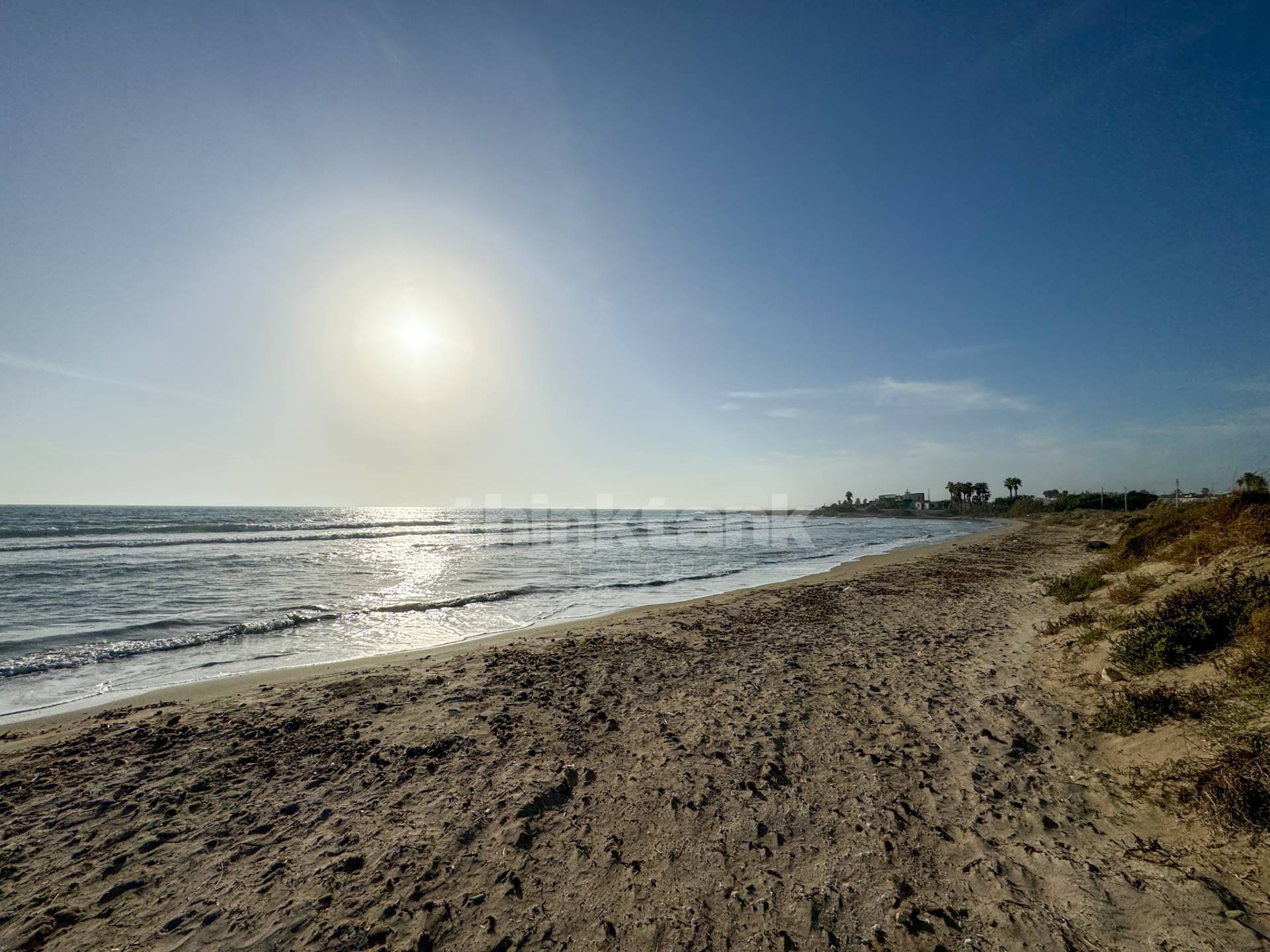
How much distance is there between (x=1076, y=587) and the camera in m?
13.2

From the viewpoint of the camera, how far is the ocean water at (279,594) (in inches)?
397

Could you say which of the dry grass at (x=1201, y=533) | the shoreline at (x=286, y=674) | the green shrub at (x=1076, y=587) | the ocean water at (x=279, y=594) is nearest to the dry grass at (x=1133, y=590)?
the dry grass at (x=1201, y=533)

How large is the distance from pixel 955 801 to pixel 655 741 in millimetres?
3133

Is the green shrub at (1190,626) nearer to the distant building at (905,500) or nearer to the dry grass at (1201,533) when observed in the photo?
the dry grass at (1201,533)

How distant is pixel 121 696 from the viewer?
8289mm

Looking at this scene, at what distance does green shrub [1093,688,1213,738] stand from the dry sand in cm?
33

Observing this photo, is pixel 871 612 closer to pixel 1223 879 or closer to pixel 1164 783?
pixel 1164 783

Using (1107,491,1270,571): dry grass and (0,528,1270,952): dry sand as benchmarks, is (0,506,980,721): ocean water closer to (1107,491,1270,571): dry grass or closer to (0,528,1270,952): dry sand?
(0,528,1270,952): dry sand

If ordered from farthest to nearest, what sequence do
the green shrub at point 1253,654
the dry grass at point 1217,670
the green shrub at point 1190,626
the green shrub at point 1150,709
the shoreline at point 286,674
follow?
the shoreline at point 286,674 < the green shrub at point 1190,626 < the green shrub at point 1150,709 < the green shrub at point 1253,654 < the dry grass at point 1217,670

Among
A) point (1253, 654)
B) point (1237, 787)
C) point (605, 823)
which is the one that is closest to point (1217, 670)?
point (1253, 654)

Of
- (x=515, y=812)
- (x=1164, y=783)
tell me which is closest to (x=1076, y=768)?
(x=1164, y=783)

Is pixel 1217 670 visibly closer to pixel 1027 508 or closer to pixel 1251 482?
pixel 1251 482

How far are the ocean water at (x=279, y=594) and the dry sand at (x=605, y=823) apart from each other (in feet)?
9.05

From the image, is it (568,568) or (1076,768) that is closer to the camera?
(1076,768)
